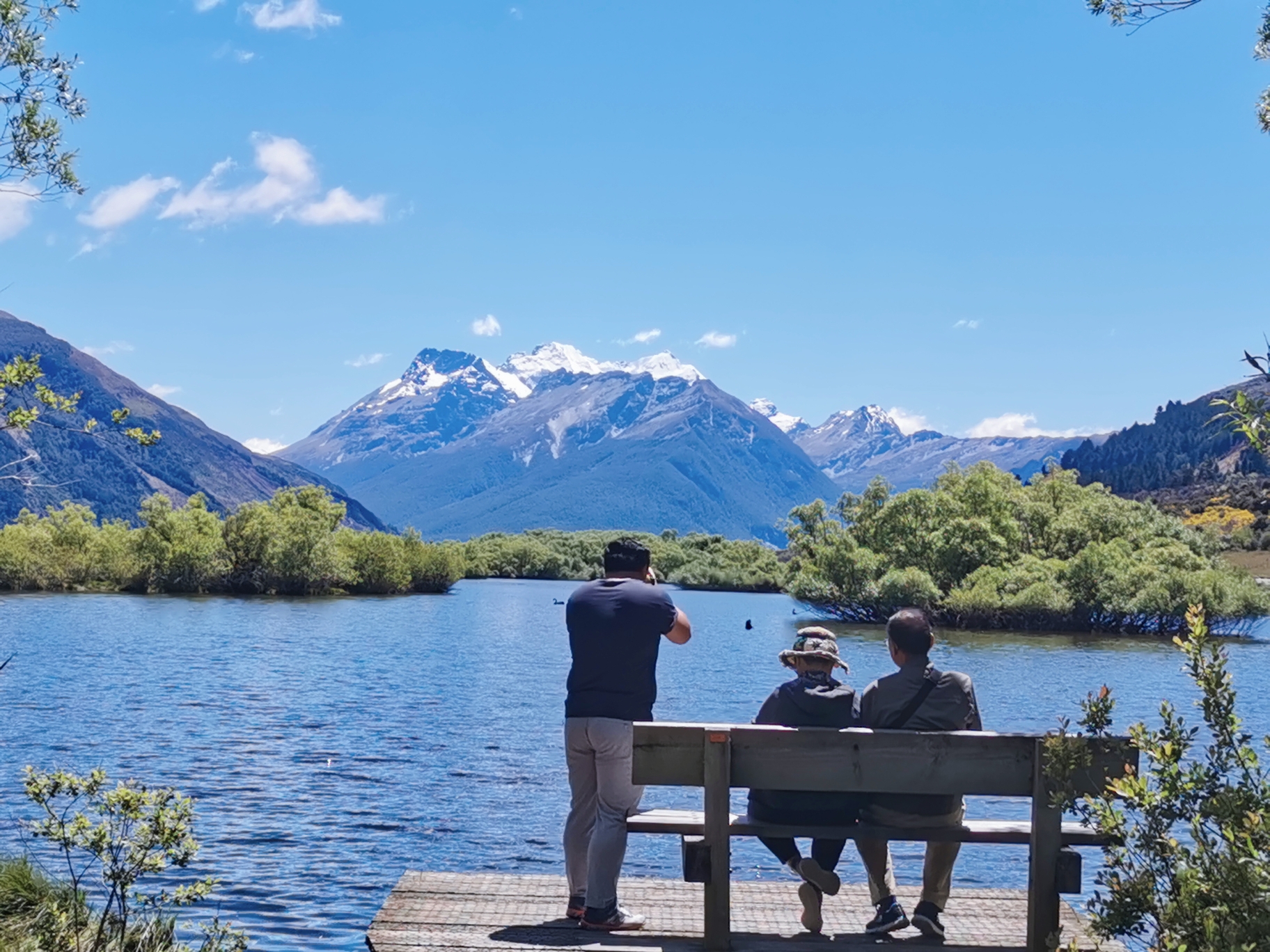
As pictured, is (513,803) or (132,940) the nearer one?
(132,940)

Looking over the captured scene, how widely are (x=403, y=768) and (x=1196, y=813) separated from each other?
61.6ft

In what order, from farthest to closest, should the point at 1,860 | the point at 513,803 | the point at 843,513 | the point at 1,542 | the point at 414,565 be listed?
the point at 414,565
the point at 1,542
the point at 843,513
the point at 513,803
the point at 1,860

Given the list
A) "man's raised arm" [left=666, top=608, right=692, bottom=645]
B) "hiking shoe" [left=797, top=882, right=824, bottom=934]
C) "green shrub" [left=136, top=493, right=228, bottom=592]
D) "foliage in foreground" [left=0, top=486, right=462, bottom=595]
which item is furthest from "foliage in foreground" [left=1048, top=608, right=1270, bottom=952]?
"green shrub" [left=136, top=493, right=228, bottom=592]

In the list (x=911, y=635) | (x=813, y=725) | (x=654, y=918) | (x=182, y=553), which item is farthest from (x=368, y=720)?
(x=182, y=553)

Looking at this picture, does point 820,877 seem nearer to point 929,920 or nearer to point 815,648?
point 929,920

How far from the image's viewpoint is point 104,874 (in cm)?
820

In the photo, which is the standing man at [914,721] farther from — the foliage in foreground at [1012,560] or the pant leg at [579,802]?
the foliage in foreground at [1012,560]

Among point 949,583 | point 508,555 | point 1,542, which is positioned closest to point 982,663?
point 949,583

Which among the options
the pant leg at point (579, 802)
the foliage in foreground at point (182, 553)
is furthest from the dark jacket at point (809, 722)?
the foliage in foreground at point (182, 553)

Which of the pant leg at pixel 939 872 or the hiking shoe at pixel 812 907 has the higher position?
the pant leg at pixel 939 872

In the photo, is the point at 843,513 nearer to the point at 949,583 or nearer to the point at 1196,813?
the point at 949,583

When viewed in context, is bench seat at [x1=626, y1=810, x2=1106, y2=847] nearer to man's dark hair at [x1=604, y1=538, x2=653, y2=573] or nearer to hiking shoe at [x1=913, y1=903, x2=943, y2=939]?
hiking shoe at [x1=913, y1=903, x2=943, y2=939]

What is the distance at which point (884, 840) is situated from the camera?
337 inches

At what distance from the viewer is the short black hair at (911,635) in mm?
8391
